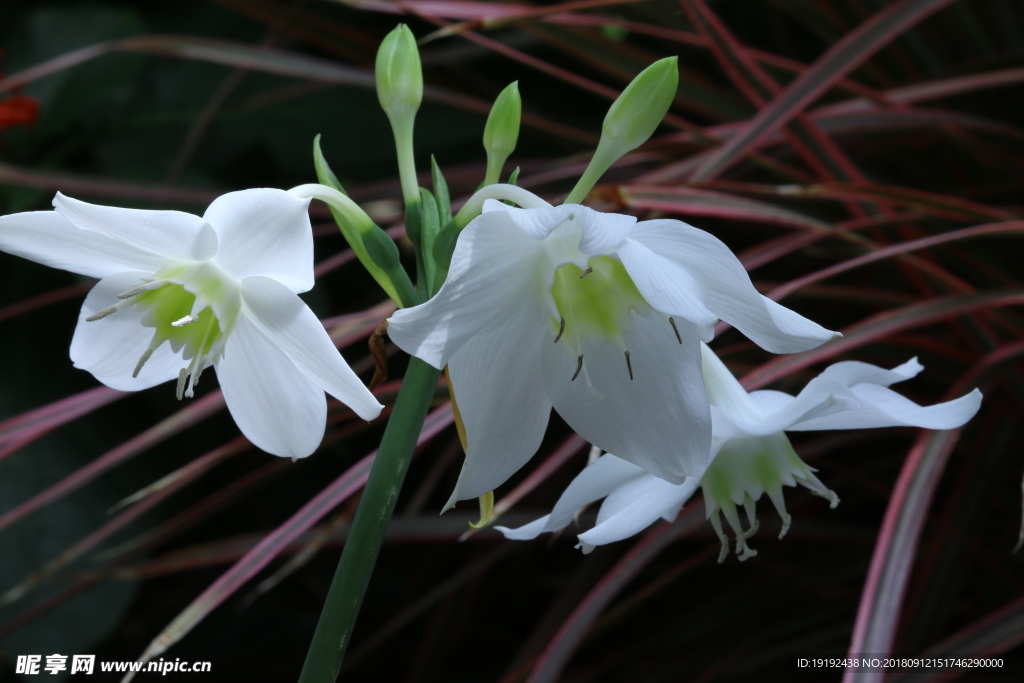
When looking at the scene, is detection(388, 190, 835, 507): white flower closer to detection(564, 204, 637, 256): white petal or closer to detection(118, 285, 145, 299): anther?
detection(564, 204, 637, 256): white petal

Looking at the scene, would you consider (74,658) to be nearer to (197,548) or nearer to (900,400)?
(197,548)

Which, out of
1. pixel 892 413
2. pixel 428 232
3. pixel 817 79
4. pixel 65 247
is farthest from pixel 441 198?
pixel 817 79

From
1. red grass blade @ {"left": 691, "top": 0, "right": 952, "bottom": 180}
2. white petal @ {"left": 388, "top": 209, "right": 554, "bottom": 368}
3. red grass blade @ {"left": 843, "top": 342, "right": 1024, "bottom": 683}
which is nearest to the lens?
white petal @ {"left": 388, "top": 209, "right": 554, "bottom": 368}

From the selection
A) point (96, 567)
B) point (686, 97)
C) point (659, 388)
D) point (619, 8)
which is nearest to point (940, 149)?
point (686, 97)

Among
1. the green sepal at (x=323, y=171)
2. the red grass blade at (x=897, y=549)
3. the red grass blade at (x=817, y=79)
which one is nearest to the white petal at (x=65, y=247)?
the green sepal at (x=323, y=171)

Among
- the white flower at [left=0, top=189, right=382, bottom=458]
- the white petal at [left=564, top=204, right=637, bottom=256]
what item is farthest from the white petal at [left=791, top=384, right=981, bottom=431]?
the white flower at [left=0, top=189, right=382, bottom=458]
